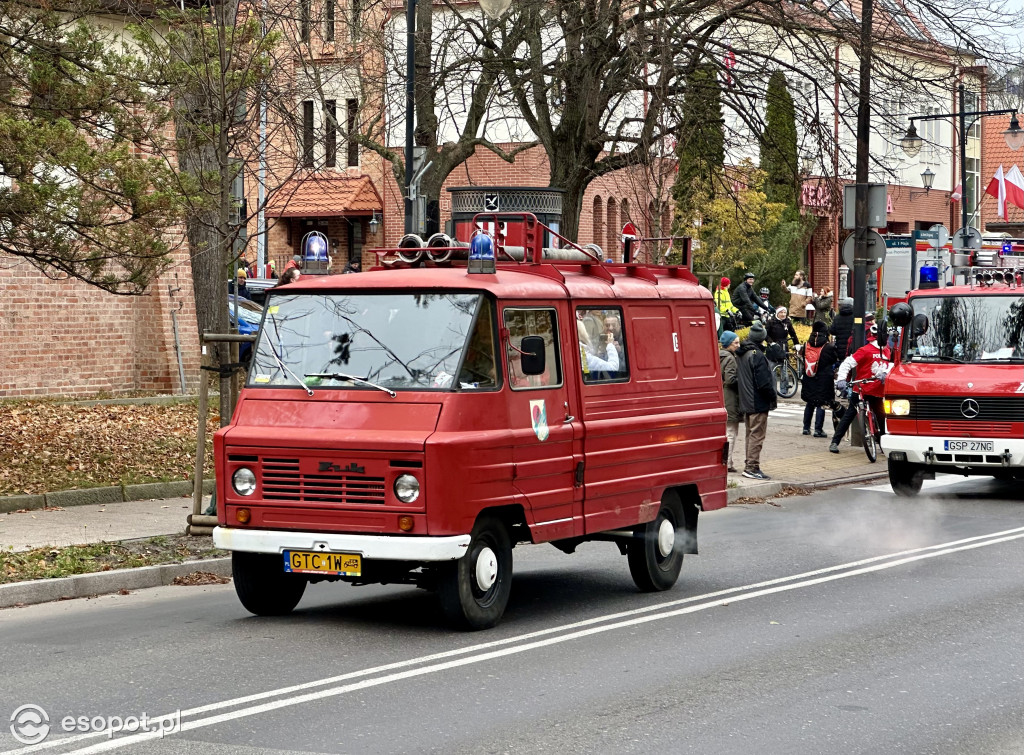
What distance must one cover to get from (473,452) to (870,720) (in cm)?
296

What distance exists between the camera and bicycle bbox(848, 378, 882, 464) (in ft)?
71.9

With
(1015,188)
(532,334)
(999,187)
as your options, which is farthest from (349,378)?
(1015,188)

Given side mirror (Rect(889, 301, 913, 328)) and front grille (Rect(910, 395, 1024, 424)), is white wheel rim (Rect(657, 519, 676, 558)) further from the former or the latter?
side mirror (Rect(889, 301, 913, 328))

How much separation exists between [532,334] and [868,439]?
44.7ft

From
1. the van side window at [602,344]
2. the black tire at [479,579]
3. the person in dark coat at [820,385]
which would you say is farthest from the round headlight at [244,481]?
the person in dark coat at [820,385]

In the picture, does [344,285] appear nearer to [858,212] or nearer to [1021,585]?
[1021,585]

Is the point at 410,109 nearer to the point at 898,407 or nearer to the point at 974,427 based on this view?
the point at 898,407

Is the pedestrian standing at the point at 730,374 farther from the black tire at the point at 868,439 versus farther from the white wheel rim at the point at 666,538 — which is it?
the white wheel rim at the point at 666,538

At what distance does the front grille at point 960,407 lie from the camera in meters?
17.8

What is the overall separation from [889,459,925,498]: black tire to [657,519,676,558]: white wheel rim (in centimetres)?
781

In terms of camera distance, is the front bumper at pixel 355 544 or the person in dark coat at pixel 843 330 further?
the person in dark coat at pixel 843 330

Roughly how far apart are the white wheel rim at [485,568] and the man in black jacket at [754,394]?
1070 cm

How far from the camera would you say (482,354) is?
31.8ft

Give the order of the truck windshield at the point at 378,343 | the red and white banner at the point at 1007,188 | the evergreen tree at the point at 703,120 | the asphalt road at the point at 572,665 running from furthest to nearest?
the red and white banner at the point at 1007,188
the evergreen tree at the point at 703,120
the truck windshield at the point at 378,343
the asphalt road at the point at 572,665
